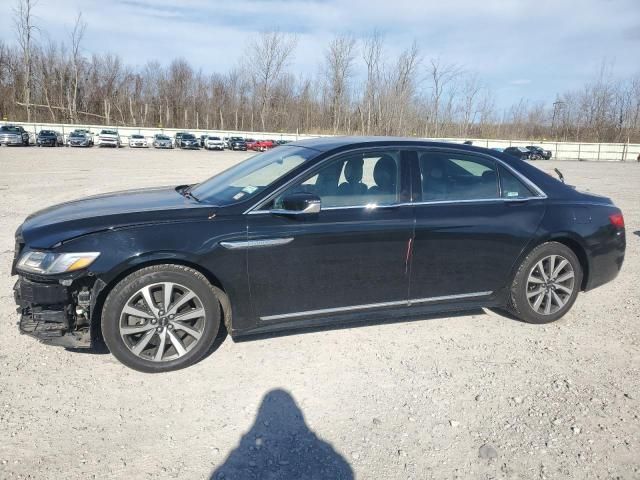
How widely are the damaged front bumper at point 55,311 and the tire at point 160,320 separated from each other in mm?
171

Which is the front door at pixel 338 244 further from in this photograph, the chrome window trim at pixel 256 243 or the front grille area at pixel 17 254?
the front grille area at pixel 17 254

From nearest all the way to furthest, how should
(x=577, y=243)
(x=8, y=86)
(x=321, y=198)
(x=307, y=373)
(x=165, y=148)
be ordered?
(x=307, y=373) → (x=321, y=198) → (x=577, y=243) → (x=165, y=148) → (x=8, y=86)

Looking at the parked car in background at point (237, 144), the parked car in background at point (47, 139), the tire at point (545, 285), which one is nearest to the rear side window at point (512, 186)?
the tire at point (545, 285)

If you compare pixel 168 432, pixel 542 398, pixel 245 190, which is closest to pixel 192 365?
pixel 168 432

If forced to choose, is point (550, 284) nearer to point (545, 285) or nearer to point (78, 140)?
point (545, 285)

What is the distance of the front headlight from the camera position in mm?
3115

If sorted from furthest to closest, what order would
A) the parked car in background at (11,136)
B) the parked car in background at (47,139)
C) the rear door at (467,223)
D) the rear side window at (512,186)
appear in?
the parked car in background at (47,139) < the parked car in background at (11,136) < the rear side window at (512,186) < the rear door at (467,223)

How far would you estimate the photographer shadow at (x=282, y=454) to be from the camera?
2.42 metres

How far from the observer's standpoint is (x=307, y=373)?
3418mm

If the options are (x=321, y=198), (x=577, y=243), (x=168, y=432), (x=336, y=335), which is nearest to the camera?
(x=168, y=432)

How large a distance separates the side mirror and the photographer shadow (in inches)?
54.1

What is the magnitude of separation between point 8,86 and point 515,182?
8070 cm

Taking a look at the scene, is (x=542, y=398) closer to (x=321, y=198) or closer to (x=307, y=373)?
(x=307, y=373)

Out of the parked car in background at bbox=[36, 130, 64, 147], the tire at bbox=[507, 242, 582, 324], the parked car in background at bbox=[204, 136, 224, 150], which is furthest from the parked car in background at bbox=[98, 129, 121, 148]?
the tire at bbox=[507, 242, 582, 324]
